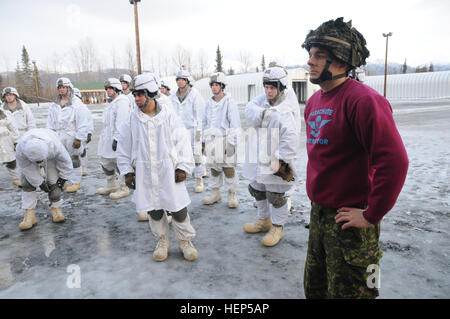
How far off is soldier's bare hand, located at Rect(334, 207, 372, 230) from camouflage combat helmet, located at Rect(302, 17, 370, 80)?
0.82m

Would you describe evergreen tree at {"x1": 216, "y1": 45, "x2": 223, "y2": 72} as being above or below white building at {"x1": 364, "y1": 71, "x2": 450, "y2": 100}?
above

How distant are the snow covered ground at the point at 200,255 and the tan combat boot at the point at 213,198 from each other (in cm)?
14

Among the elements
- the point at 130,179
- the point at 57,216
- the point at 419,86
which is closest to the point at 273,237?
the point at 130,179

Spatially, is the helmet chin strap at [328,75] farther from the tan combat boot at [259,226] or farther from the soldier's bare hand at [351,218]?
the tan combat boot at [259,226]

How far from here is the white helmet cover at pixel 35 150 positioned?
13.2 ft

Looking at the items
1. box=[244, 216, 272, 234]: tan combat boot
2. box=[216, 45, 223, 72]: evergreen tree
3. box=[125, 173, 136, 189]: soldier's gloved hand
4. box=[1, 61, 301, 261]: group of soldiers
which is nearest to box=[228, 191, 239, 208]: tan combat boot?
box=[1, 61, 301, 261]: group of soldiers

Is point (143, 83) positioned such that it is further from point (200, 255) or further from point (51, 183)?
point (51, 183)

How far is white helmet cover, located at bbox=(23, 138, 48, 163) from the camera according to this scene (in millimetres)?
4035

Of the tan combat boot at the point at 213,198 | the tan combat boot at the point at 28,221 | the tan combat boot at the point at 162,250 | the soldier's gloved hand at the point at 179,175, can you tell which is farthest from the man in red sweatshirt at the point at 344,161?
the tan combat boot at the point at 28,221

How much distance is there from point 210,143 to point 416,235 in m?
3.33

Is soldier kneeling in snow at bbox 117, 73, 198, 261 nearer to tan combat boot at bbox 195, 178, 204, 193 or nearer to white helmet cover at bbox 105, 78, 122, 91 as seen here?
tan combat boot at bbox 195, 178, 204, 193
